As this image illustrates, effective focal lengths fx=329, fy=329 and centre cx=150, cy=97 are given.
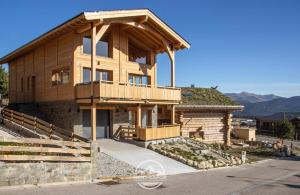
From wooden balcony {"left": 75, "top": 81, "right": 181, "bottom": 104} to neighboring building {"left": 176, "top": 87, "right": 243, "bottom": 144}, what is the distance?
6217 mm

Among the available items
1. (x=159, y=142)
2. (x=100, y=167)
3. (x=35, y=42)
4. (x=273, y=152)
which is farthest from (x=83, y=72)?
(x=273, y=152)

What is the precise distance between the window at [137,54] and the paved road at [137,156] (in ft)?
27.1

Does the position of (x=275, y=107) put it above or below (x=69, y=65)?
below

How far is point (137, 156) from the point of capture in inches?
813

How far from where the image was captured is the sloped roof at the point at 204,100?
3396 centimetres

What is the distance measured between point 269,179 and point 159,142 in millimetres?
9264

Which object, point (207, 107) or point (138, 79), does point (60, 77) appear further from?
point (207, 107)

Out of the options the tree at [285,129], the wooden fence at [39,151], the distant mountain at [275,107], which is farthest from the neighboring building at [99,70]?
the distant mountain at [275,107]

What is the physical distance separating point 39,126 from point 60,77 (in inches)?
225

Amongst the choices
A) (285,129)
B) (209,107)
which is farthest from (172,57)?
(285,129)

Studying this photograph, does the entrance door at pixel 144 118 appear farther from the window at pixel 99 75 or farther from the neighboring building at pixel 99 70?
the window at pixel 99 75

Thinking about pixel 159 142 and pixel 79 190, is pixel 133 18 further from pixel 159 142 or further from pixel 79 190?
pixel 79 190

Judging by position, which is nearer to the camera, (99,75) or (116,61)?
(99,75)

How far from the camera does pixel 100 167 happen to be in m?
16.8
